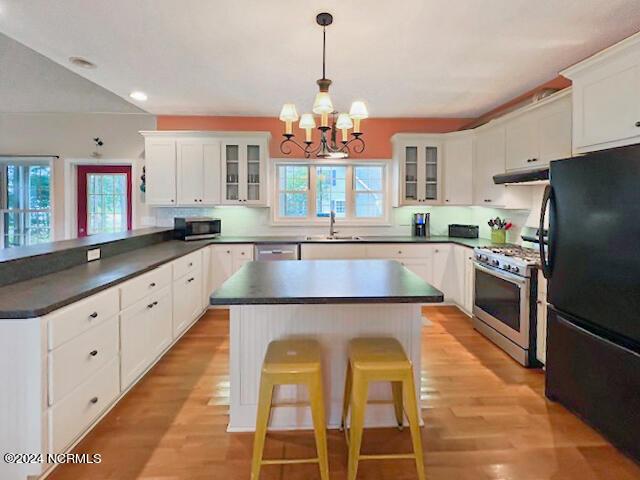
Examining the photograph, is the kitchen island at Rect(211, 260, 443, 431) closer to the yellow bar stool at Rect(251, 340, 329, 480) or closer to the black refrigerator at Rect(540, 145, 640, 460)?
the yellow bar stool at Rect(251, 340, 329, 480)

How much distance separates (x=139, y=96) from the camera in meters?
4.11

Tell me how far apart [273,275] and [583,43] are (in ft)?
9.74

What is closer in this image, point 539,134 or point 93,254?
point 93,254

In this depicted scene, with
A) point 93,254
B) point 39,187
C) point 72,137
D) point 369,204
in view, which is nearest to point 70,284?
point 93,254

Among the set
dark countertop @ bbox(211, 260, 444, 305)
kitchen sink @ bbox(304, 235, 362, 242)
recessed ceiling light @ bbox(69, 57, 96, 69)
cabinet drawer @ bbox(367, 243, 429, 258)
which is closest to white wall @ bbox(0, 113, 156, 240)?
recessed ceiling light @ bbox(69, 57, 96, 69)

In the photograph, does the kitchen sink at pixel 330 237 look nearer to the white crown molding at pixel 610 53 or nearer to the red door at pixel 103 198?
the red door at pixel 103 198

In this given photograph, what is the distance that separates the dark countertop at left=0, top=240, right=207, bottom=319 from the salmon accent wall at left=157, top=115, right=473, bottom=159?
2.37 metres

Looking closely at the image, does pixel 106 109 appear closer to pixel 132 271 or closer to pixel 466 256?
pixel 132 271

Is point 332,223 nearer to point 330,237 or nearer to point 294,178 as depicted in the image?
point 330,237

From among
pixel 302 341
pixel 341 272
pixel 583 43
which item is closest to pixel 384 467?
pixel 302 341

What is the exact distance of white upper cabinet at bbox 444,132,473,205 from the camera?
462 cm

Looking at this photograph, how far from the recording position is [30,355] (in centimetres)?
161

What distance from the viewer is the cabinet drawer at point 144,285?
2373 millimetres

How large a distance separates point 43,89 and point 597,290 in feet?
20.4
